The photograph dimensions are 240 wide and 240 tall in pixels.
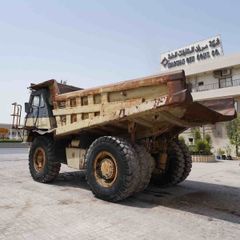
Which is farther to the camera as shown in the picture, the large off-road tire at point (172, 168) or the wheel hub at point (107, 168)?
the large off-road tire at point (172, 168)

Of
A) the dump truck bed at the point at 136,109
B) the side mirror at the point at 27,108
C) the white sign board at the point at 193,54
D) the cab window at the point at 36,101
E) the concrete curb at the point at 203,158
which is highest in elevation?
the white sign board at the point at 193,54

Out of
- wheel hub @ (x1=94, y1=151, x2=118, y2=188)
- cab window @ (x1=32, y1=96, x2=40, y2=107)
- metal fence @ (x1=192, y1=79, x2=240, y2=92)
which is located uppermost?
metal fence @ (x1=192, y1=79, x2=240, y2=92)

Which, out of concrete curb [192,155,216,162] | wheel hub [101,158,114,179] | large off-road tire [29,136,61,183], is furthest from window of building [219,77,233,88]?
wheel hub [101,158,114,179]

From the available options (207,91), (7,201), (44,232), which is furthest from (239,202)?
(207,91)

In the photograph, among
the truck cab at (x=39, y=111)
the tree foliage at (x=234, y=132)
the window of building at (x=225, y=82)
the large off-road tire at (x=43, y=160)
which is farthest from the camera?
the window of building at (x=225, y=82)

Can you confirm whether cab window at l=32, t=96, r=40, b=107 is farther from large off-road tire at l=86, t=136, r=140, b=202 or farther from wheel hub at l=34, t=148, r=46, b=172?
large off-road tire at l=86, t=136, r=140, b=202

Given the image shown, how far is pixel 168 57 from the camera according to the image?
43.8m

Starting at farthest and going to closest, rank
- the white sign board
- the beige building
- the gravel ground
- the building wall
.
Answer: the white sign board, the beige building, the building wall, the gravel ground

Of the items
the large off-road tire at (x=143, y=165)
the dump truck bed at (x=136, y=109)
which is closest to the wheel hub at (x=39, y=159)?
the dump truck bed at (x=136, y=109)

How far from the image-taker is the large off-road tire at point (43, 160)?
31.3ft

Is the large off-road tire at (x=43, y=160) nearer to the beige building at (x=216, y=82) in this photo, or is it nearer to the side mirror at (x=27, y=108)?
the side mirror at (x=27, y=108)

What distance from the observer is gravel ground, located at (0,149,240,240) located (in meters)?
5.07

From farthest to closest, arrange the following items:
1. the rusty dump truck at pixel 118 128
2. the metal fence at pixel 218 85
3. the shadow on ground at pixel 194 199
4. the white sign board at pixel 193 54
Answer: the white sign board at pixel 193 54 → the metal fence at pixel 218 85 → the rusty dump truck at pixel 118 128 → the shadow on ground at pixel 194 199

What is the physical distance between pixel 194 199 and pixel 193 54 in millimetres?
35946
